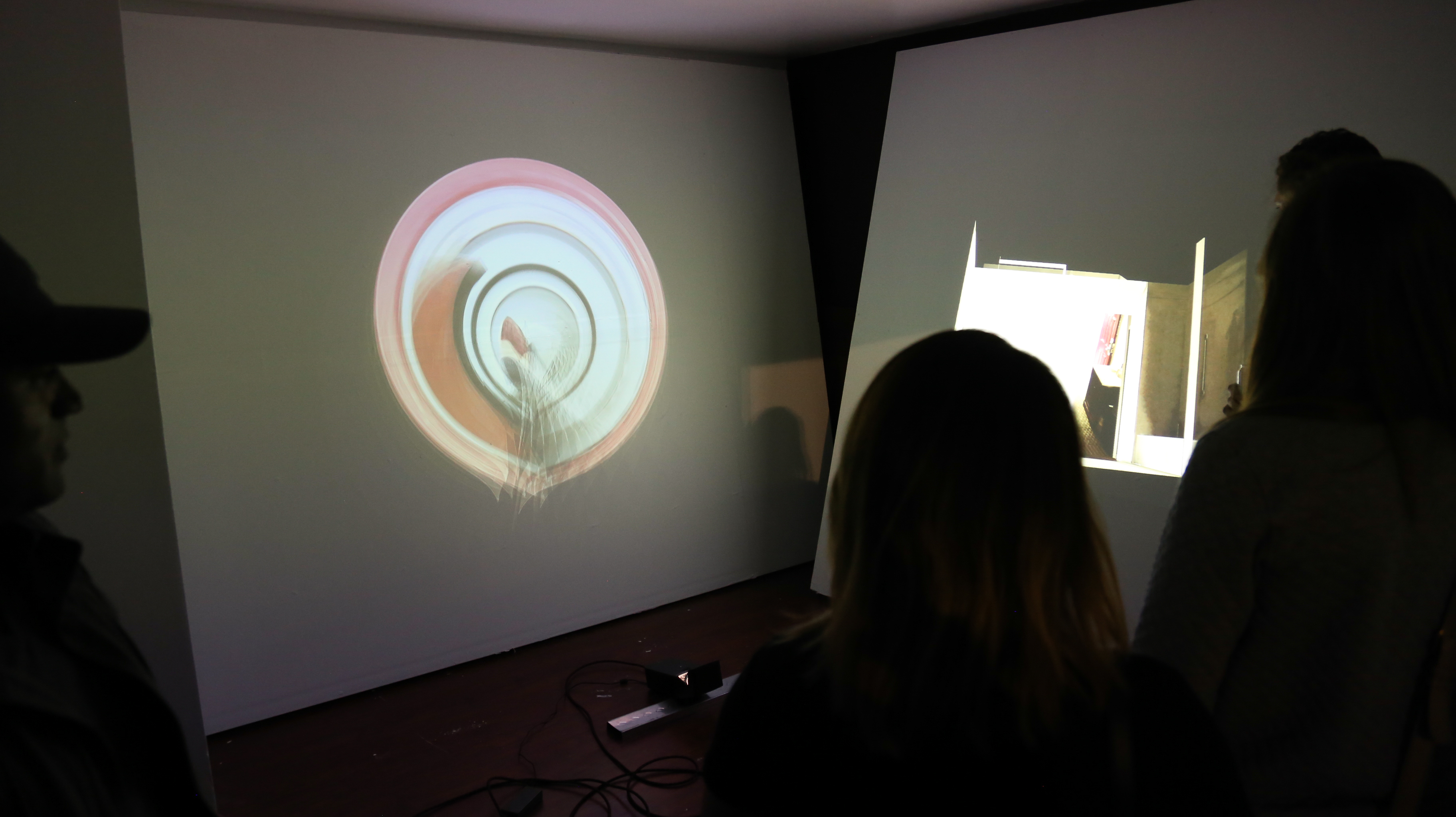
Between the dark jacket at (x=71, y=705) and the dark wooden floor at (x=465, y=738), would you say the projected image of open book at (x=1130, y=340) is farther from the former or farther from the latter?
the dark jacket at (x=71, y=705)

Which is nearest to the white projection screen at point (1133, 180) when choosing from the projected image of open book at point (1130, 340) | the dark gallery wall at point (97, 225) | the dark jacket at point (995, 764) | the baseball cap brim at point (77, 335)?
the projected image of open book at point (1130, 340)

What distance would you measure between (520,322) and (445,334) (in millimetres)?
266

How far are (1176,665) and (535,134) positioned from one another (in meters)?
2.76

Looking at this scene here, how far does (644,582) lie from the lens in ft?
11.8

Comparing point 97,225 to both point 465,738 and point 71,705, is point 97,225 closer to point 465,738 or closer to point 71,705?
point 71,705

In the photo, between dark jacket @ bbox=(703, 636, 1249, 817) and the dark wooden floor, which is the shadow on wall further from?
dark jacket @ bbox=(703, 636, 1249, 817)

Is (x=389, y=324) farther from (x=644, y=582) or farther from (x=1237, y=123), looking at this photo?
(x=1237, y=123)

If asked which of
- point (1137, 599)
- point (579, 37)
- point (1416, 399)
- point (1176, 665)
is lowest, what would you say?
point (1137, 599)

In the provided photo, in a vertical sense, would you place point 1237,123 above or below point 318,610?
above

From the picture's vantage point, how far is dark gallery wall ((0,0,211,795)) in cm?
100

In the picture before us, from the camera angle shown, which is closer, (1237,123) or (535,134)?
(1237,123)

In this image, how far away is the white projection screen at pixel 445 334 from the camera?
8.57ft

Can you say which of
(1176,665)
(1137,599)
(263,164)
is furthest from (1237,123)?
(263,164)

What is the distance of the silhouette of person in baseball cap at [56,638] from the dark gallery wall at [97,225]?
35 cm
